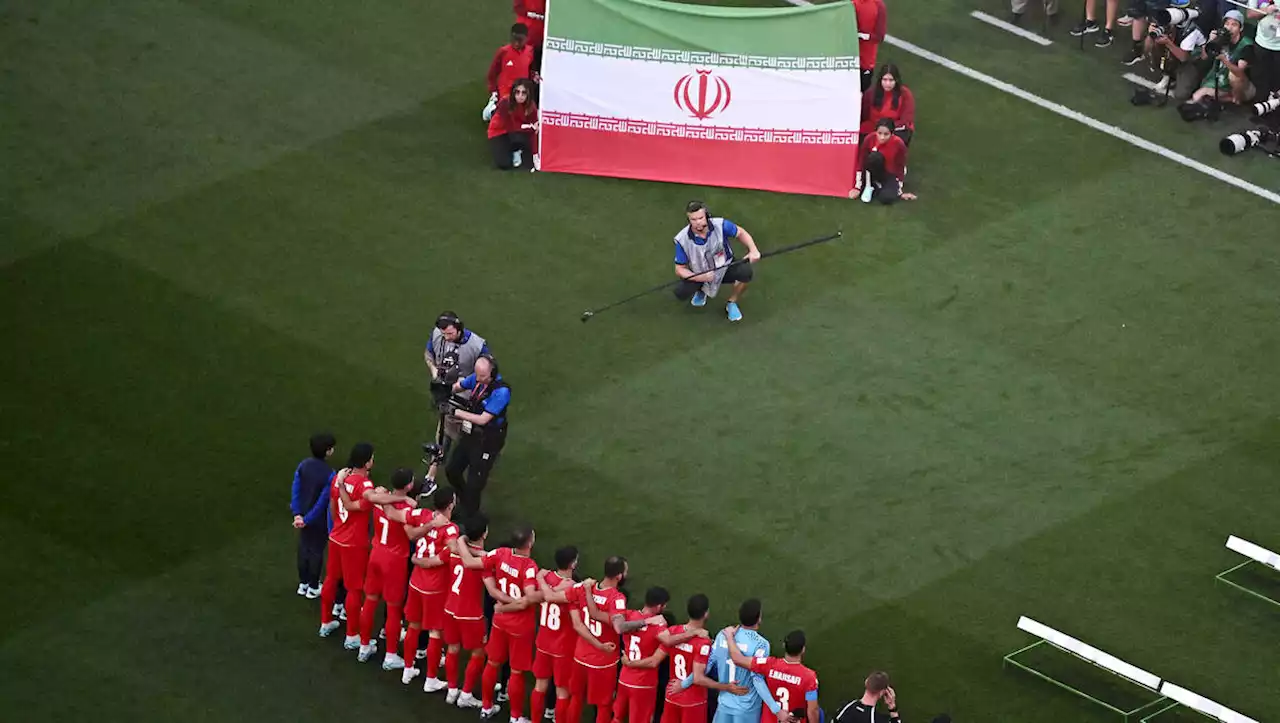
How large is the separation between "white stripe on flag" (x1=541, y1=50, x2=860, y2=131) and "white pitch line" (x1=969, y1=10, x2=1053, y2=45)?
3924 mm

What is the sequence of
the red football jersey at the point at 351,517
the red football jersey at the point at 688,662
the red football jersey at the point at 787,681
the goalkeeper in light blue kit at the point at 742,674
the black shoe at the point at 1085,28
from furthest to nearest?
the black shoe at the point at 1085,28 → the red football jersey at the point at 351,517 → the red football jersey at the point at 688,662 → the goalkeeper in light blue kit at the point at 742,674 → the red football jersey at the point at 787,681

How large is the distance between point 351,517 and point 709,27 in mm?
8918

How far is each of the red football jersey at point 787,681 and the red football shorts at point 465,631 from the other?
8.04ft

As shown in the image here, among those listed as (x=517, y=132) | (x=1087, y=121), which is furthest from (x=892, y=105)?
(x=517, y=132)

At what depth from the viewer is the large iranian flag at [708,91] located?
2403cm

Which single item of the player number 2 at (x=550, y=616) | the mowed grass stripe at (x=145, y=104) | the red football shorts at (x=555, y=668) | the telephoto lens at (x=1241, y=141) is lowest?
the red football shorts at (x=555, y=668)

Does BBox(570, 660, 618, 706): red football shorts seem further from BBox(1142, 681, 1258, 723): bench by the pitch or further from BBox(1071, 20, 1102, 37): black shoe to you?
BBox(1071, 20, 1102, 37): black shoe

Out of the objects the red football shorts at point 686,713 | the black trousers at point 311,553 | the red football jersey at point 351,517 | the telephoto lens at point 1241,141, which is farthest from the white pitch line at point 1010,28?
the red football shorts at point 686,713

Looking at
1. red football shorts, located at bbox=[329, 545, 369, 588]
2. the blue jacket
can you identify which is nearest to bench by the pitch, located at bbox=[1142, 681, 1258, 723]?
red football shorts, located at bbox=[329, 545, 369, 588]

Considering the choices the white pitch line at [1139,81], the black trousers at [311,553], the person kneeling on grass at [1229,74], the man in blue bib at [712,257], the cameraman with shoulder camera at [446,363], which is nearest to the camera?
the black trousers at [311,553]

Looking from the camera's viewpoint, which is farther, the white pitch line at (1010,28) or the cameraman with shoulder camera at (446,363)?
the white pitch line at (1010,28)

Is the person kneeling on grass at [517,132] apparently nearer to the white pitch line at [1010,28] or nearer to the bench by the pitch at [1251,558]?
the white pitch line at [1010,28]

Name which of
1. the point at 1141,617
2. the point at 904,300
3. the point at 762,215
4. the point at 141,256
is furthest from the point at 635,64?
the point at 1141,617

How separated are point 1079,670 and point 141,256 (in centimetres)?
1088
